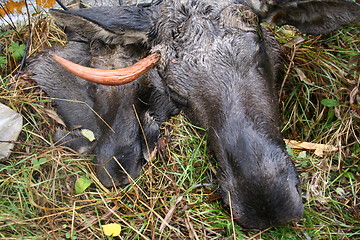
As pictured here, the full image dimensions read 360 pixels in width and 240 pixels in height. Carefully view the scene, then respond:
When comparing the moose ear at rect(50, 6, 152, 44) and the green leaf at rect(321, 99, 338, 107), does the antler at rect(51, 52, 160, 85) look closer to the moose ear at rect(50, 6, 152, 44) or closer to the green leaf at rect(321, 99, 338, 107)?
the moose ear at rect(50, 6, 152, 44)

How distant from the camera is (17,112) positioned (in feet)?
13.4

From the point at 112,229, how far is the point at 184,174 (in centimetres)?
84

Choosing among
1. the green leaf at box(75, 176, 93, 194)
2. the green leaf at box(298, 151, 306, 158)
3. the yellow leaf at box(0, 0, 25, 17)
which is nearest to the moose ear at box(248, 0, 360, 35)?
the green leaf at box(298, 151, 306, 158)

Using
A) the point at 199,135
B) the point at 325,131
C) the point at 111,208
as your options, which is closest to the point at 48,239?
the point at 111,208

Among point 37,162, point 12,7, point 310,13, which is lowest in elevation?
point 37,162

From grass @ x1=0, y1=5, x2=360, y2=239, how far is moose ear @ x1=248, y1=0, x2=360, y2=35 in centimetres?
55

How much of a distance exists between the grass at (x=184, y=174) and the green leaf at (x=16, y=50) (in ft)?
0.17

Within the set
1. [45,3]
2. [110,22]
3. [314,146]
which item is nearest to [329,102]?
[314,146]

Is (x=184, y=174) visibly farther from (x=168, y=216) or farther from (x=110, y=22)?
(x=110, y=22)

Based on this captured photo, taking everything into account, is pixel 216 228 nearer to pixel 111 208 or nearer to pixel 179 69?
pixel 111 208

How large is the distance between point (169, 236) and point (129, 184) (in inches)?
27.8

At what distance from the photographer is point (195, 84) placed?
3.61 meters

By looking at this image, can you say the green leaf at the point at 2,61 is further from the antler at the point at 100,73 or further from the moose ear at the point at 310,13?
the moose ear at the point at 310,13

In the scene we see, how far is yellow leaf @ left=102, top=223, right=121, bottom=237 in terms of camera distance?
11.5 ft
